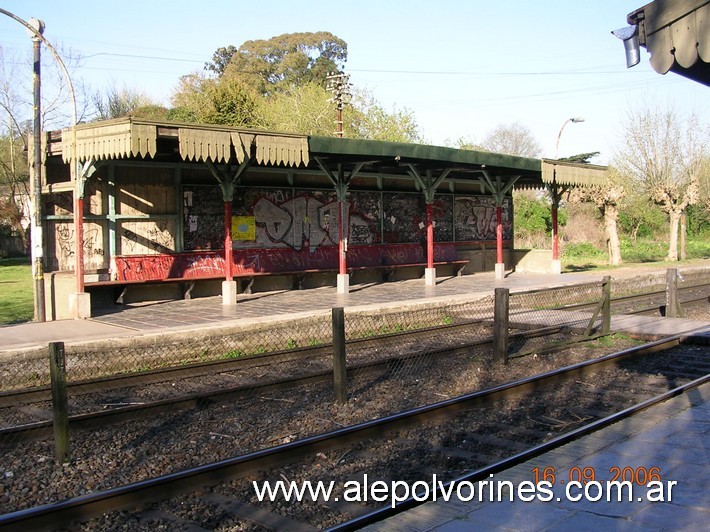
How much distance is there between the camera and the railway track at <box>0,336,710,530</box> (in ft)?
16.7

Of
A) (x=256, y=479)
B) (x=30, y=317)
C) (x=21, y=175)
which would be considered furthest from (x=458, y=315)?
(x=21, y=175)

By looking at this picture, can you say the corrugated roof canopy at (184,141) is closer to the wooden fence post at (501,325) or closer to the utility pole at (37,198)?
the utility pole at (37,198)

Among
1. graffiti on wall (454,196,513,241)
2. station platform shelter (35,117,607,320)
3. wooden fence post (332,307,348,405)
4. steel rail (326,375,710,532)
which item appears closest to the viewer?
steel rail (326,375,710,532)

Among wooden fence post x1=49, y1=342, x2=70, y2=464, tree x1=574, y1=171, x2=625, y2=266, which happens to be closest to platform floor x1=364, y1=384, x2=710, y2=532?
wooden fence post x1=49, y1=342, x2=70, y2=464

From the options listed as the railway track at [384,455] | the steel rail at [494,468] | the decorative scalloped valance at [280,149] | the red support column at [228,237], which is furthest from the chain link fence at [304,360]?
the decorative scalloped valance at [280,149]

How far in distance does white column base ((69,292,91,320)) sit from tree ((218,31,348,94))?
56003mm

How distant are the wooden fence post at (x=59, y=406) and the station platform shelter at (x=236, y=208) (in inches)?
272

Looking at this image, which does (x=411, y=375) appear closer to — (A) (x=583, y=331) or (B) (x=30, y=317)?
(A) (x=583, y=331)

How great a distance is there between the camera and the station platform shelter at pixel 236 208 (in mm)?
14602

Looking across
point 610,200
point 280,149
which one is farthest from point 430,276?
point 610,200

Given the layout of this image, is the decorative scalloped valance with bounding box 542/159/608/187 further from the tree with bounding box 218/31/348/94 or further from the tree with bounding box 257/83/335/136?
the tree with bounding box 218/31/348/94

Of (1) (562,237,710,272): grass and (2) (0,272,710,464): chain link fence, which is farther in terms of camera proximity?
(1) (562,237,710,272): grass

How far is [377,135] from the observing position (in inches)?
2000

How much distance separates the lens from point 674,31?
4383mm
